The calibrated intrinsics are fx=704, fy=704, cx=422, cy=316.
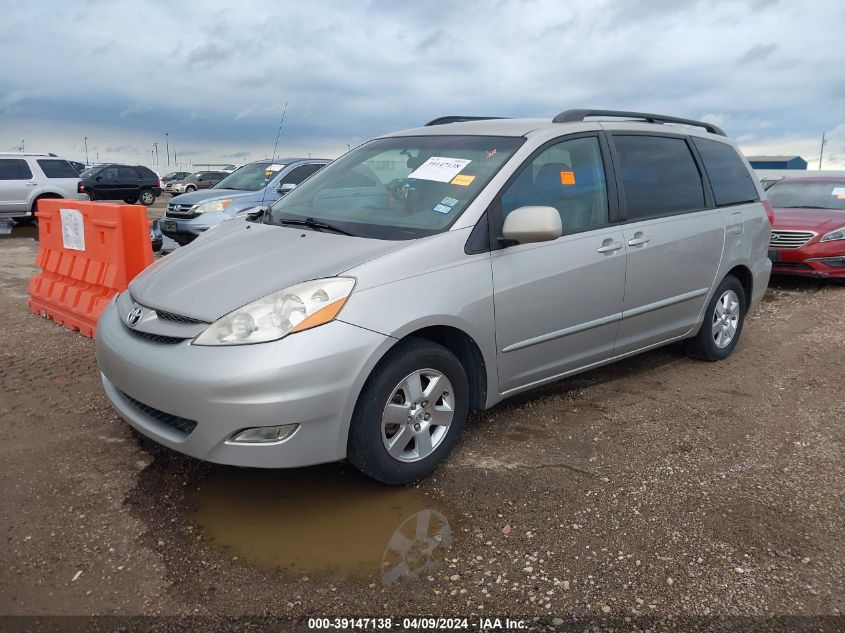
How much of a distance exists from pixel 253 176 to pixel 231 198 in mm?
924

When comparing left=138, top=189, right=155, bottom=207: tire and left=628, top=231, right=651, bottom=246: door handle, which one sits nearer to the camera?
left=628, top=231, right=651, bottom=246: door handle

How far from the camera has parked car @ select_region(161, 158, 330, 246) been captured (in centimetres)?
1030

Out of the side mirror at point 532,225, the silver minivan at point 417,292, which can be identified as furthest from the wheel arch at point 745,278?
the side mirror at point 532,225

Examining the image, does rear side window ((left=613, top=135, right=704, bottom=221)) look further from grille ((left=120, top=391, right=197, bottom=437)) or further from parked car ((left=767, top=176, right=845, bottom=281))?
parked car ((left=767, top=176, right=845, bottom=281))

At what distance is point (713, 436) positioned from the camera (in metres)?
4.03

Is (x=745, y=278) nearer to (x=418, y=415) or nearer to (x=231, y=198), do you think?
(x=418, y=415)

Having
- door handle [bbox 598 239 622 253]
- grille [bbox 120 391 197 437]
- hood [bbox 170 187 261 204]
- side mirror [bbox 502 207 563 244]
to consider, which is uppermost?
hood [bbox 170 187 261 204]

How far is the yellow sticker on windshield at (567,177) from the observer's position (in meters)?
4.02

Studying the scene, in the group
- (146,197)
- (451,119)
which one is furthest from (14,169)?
(451,119)

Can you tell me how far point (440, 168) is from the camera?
Answer: 387 centimetres

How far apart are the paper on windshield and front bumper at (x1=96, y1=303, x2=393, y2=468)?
1.17 metres

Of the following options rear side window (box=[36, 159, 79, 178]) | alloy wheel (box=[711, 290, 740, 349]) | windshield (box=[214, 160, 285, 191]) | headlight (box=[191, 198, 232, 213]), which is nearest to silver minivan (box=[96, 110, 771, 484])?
alloy wheel (box=[711, 290, 740, 349])

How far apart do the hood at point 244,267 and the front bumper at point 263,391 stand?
25cm

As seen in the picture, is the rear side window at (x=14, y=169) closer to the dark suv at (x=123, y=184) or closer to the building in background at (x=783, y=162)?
the dark suv at (x=123, y=184)
